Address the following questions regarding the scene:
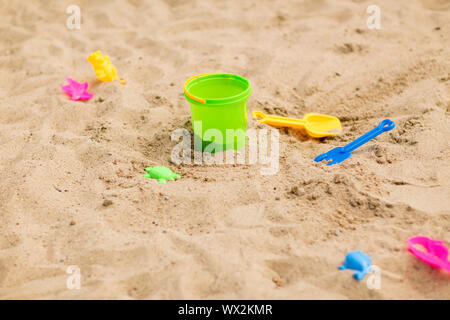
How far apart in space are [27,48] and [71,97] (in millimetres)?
841

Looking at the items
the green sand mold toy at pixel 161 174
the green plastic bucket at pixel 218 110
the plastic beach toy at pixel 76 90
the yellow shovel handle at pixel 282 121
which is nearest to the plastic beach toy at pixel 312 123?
the yellow shovel handle at pixel 282 121

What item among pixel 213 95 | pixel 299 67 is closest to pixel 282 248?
pixel 213 95

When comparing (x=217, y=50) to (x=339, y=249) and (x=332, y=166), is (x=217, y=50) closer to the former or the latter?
(x=332, y=166)

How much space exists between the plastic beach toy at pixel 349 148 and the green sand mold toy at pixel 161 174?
678 millimetres

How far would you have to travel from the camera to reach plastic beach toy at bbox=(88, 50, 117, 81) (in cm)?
274

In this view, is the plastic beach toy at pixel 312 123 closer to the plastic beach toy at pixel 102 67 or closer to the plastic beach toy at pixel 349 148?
the plastic beach toy at pixel 349 148

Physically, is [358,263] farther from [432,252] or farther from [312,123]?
[312,123]

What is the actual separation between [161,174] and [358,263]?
3.10 ft

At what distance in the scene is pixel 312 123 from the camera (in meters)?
2.42

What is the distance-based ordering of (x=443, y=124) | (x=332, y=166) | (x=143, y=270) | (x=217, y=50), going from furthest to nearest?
(x=217, y=50) < (x=443, y=124) < (x=332, y=166) < (x=143, y=270)

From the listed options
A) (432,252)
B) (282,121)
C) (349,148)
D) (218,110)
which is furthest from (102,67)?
(432,252)

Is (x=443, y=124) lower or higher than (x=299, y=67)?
lower
